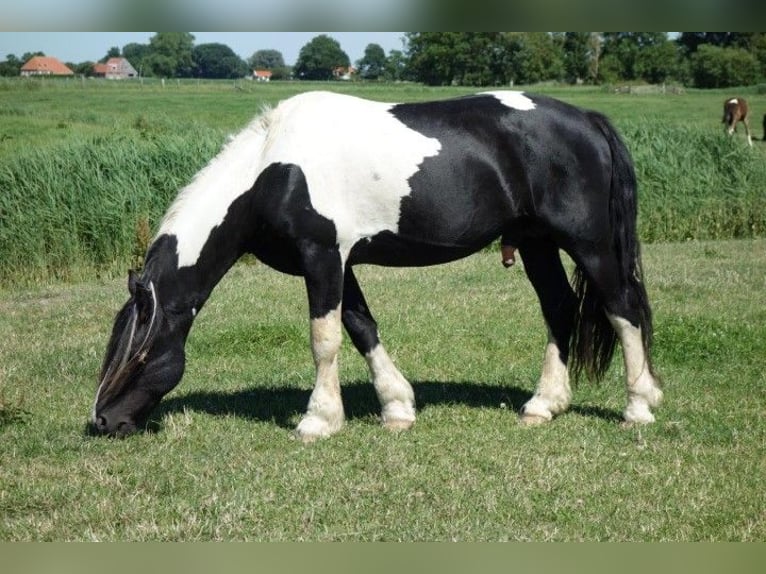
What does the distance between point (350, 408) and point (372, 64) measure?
→ 739 inches

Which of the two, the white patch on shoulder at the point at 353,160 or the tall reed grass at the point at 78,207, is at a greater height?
the white patch on shoulder at the point at 353,160

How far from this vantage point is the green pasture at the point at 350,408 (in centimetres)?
541

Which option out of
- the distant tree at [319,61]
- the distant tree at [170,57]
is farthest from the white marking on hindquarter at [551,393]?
the distant tree at [170,57]

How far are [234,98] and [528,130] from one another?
29.0m

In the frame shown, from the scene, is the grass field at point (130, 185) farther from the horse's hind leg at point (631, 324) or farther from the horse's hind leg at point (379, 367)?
the horse's hind leg at point (631, 324)

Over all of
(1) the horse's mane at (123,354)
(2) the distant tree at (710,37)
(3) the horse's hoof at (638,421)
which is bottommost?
(3) the horse's hoof at (638,421)

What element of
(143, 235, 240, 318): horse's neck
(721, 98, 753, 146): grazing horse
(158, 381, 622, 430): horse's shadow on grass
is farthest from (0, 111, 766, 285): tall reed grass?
(721, 98, 753, 146): grazing horse

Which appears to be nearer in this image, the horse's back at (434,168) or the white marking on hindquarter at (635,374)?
the horse's back at (434,168)

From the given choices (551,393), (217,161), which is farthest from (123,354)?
(551,393)

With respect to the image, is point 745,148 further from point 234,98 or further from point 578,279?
point 234,98

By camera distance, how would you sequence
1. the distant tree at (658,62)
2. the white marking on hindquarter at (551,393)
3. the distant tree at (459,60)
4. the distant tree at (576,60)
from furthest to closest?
the distant tree at (576,60)
the distant tree at (658,62)
the distant tree at (459,60)
the white marking on hindquarter at (551,393)

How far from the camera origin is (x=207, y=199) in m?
6.82

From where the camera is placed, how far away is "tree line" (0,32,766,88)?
71.4 feet

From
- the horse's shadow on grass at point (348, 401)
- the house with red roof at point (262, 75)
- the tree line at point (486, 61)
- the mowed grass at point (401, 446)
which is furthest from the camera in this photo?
the house with red roof at point (262, 75)
